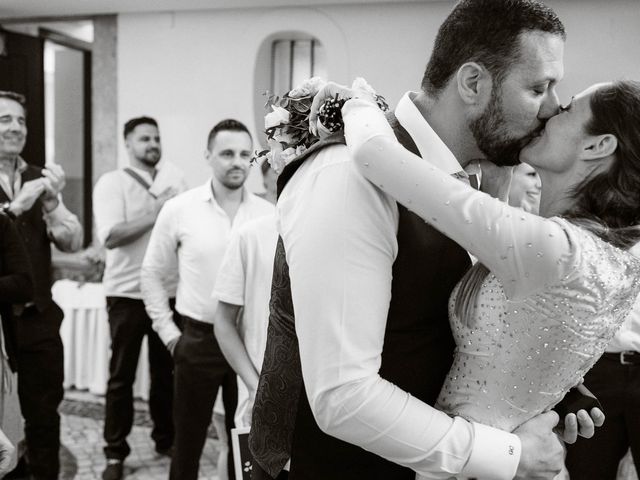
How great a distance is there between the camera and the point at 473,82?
1.37 m

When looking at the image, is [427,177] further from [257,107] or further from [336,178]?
[257,107]

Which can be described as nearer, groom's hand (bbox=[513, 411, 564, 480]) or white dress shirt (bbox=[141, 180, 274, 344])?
groom's hand (bbox=[513, 411, 564, 480])

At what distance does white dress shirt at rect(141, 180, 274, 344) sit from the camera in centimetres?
355

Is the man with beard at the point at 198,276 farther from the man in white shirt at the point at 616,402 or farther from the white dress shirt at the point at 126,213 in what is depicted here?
the man in white shirt at the point at 616,402

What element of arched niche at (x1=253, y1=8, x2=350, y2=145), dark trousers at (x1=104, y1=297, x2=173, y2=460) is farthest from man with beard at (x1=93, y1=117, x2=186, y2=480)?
arched niche at (x1=253, y1=8, x2=350, y2=145)

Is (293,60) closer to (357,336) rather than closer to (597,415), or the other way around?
(597,415)

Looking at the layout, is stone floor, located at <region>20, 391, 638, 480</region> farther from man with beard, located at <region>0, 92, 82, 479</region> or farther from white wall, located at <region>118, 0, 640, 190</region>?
white wall, located at <region>118, 0, 640, 190</region>

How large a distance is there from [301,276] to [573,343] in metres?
0.52

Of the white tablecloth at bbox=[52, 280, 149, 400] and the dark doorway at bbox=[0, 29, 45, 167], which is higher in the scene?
the dark doorway at bbox=[0, 29, 45, 167]

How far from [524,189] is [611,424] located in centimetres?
117

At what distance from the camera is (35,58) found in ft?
23.6

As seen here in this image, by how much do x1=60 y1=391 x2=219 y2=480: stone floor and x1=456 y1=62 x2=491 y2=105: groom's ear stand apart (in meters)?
3.31

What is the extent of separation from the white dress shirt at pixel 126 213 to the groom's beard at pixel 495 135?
9.92ft

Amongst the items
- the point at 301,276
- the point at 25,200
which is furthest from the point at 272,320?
the point at 25,200
